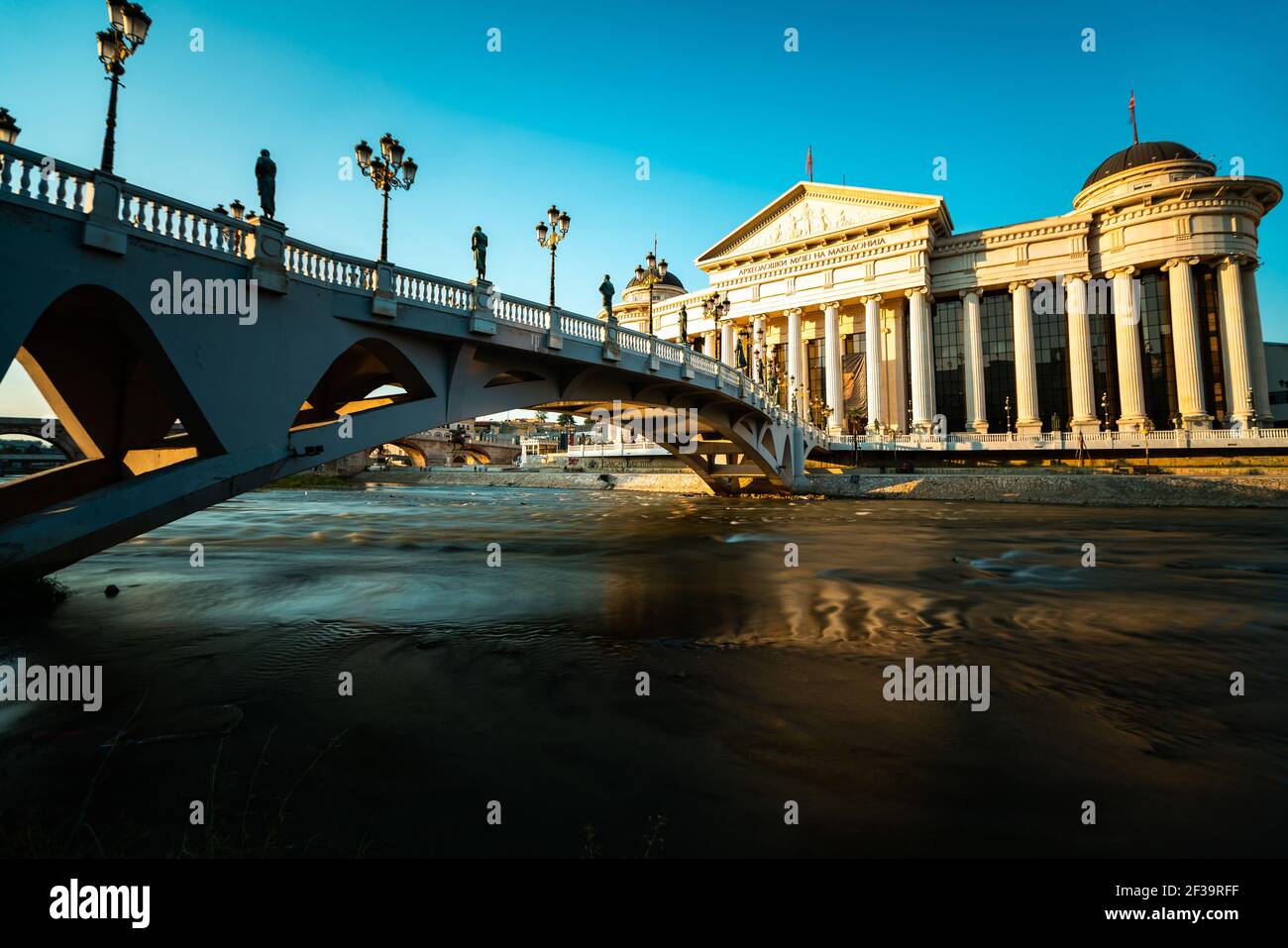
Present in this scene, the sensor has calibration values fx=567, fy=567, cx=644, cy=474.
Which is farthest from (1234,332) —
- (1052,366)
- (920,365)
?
(920,365)

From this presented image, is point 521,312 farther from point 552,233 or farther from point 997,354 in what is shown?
point 997,354

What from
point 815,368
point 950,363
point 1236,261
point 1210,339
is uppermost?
point 1236,261

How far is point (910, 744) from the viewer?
374cm

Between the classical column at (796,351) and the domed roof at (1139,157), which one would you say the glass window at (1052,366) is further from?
the classical column at (796,351)

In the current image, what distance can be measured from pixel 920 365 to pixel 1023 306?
10774 millimetres

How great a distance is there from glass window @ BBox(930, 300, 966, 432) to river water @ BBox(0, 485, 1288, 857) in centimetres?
5274

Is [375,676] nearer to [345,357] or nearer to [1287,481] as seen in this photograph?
[345,357]

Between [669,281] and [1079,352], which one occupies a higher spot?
[669,281]

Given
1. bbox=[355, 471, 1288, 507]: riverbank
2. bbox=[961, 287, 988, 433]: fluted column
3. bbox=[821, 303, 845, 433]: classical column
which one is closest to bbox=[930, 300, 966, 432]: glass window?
bbox=[961, 287, 988, 433]: fluted column

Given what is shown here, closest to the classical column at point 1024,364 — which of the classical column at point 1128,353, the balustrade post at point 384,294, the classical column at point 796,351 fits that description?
the classical column at point 1128,353

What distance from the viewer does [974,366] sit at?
5281cm

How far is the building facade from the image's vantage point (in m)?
46.1

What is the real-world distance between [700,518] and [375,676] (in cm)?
2022
